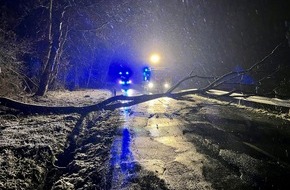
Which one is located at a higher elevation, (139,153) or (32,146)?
(32,146)

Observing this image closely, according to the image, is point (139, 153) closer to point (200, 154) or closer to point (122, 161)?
point (122, 161)

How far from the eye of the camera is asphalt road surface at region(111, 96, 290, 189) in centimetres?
445

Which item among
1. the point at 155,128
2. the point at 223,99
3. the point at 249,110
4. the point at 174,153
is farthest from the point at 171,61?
the point at 174,153

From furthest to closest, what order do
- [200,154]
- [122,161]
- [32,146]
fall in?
[200,154], [32,146], [122,161]

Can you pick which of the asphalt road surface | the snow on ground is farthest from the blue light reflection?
the snow on ground

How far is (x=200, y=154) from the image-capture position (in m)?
5.80

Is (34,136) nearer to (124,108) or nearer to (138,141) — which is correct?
(138,141)

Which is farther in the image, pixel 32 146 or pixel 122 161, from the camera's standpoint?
pixel 32 146

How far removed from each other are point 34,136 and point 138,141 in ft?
9.78

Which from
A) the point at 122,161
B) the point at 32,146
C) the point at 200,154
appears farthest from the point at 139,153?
the point at 32,146

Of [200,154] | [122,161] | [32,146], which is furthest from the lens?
[200,154]

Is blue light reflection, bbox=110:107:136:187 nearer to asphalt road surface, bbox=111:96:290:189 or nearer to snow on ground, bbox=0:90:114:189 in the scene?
asphalt road surface, bbox=111:96:290:189

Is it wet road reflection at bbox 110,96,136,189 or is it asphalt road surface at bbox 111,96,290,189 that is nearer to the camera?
wet road reflection at bbox 110,96,136,189

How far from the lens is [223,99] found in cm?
1705
